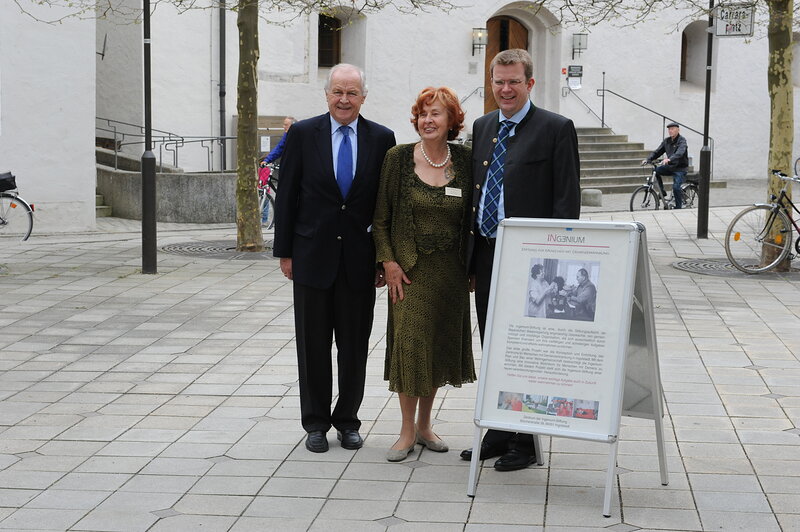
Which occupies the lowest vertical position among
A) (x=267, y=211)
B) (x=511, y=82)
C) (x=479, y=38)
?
(x=267, y=211)

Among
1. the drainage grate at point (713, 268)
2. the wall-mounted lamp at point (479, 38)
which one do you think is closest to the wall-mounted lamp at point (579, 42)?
the wall-mounted lamp at point (479, 38)

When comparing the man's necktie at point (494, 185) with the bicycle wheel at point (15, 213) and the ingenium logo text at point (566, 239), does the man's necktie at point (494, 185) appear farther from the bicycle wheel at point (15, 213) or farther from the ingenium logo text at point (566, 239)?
the bicycle wheel at point (15, 213)

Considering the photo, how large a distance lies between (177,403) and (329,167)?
1.83 m

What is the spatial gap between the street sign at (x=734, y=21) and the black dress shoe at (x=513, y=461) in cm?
920

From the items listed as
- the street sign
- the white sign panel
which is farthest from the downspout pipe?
the white sign panel

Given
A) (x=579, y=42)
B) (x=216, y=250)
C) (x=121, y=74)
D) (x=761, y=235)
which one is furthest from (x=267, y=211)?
(x=579, y=42)

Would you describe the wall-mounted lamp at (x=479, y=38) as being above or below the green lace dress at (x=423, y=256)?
above

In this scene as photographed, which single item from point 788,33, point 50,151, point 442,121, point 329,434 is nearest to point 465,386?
point 329,434

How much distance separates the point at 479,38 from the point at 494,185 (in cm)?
2191

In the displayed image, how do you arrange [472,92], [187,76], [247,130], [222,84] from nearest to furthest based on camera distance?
[247,130] < [187,76] < [222,84] < [472,92]

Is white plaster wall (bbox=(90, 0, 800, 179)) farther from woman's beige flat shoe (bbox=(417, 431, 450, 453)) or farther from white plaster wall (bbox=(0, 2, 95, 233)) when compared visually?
woman's beige flat shoe (bbox=(417, 431, 450, 453))

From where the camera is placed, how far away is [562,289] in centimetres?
503

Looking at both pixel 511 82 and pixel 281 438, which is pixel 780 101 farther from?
pixel 281 438

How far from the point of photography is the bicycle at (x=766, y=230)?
12.1m
